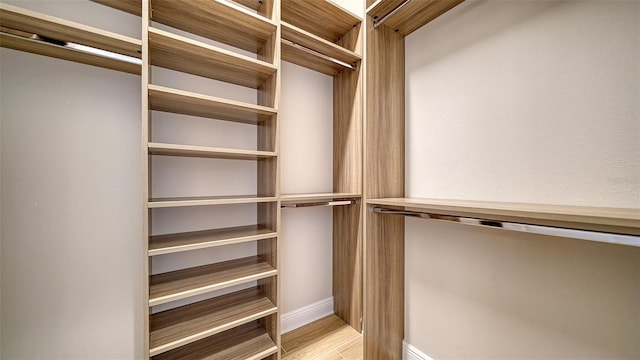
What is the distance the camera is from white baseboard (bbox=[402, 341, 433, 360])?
1.26 meters

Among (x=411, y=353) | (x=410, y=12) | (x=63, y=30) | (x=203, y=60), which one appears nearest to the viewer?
(x=63, y=30)

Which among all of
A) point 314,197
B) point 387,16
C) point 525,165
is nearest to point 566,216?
point 525,165

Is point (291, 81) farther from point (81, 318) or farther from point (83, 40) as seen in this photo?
point (81, 318)

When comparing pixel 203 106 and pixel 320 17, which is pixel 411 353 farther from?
pixel 320 17

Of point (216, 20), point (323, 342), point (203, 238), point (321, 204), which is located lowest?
point (323, 342)

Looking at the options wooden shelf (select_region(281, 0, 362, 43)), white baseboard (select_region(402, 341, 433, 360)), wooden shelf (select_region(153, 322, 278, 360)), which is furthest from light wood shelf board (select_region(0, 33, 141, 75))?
white baseboard (select_region(402, 341, 433, 360))

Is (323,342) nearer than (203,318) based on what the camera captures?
No

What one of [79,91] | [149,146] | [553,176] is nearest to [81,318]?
[149,146]

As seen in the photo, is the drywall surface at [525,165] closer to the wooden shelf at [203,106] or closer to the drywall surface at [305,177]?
the drywall surface at [305,177]

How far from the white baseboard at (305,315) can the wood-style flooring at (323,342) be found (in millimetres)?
31

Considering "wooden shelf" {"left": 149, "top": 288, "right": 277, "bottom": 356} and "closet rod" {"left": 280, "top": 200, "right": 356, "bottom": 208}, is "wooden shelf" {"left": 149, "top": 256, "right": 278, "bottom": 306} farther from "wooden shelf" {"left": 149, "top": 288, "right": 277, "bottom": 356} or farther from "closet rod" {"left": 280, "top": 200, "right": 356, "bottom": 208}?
"closet rod" {"left": 280, "top": 200, "right": 356, "bottom": 208}

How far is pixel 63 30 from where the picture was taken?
81 cm

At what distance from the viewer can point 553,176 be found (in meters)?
0.84

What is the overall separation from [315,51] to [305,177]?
82 cm
